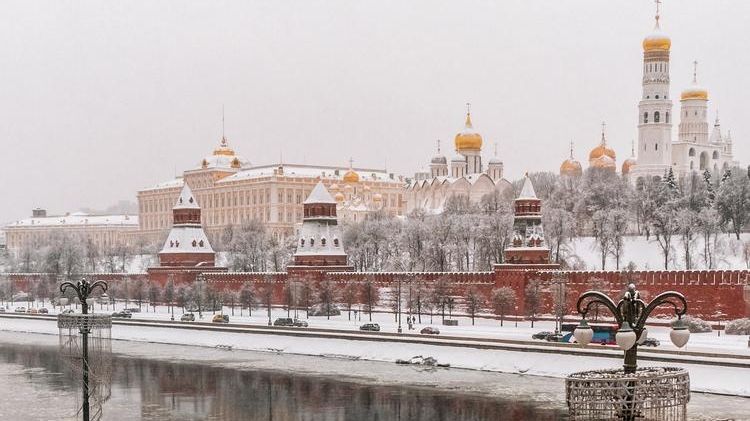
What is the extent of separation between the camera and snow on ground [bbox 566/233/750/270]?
52906 millimetres

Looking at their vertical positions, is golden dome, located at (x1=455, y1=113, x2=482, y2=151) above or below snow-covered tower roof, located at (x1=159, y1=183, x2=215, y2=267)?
above

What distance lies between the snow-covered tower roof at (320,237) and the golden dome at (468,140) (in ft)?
120

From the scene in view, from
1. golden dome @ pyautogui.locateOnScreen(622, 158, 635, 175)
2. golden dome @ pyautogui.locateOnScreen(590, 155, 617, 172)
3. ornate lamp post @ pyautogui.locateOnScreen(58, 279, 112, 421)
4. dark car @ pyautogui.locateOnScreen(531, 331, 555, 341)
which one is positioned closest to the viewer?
ornate lamp post @ pyautogui.locateOnScreen(58, 279, 112, 421)

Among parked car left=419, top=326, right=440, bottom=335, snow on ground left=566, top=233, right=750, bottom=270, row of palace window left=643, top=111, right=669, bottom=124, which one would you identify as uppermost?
row of palace window left=643, top=111, right=669, bottom=124

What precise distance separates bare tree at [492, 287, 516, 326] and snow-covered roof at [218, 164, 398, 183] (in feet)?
197

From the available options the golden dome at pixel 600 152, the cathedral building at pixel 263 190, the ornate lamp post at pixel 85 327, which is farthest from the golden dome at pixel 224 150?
the ornate lamp post at pixel 85 327

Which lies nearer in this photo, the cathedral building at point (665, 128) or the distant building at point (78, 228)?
the cathedral building at point (665, 128)

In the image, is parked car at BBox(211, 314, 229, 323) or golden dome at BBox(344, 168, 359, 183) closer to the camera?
parked car at BBox(211, 314, 229, 323)

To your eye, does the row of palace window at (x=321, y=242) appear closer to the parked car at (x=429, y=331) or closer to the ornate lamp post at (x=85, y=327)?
the parked car at (x=429, y=331)

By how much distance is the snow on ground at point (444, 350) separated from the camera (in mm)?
27859

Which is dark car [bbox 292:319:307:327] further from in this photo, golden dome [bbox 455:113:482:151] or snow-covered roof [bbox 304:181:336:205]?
golden dome [bbox 455:113:482:151]

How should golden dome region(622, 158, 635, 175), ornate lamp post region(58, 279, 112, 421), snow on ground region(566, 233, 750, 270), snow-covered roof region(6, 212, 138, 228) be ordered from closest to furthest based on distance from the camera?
ornate lamp post region(58, 279, 112, 421)
snow on ground region(566, 233, 750, 270)
golden dome region(622, 158, 635, 175)
snow-covered roof region(6, 212, 138, 228)

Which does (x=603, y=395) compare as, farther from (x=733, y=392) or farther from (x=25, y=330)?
(x=25, y=330)

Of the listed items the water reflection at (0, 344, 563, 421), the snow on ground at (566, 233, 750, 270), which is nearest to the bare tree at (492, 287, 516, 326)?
the snow on ground at (566, 233, 750, 270)
